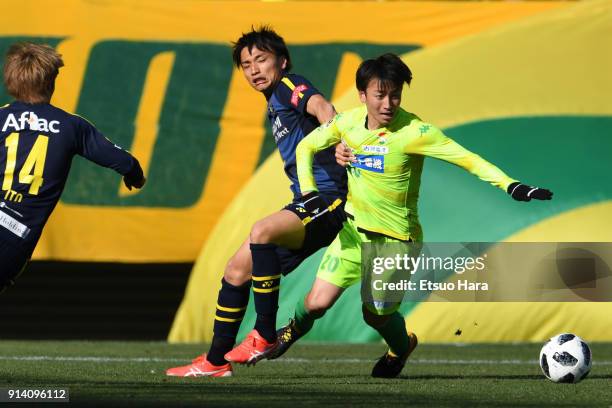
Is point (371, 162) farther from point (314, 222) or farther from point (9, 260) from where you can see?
point (9, 260)

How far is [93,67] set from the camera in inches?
462

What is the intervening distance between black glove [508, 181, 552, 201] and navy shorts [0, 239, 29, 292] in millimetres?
2268

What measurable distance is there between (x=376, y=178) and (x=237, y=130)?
5168 millimetres

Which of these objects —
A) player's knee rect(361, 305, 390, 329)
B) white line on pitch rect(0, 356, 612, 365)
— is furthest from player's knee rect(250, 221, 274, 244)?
white line on pitch rect(0, 356, 612, 365)

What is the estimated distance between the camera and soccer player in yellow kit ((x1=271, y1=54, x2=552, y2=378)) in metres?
6.63

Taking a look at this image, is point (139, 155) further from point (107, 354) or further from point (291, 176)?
point (291, 176)

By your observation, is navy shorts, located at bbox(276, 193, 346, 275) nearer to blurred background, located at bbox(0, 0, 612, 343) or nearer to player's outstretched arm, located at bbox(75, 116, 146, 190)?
player's outstretched arm, located at bbox(75, 116, 146, 190)

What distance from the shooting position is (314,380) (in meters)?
6.68

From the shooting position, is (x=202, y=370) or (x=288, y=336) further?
(x=288, y=336)

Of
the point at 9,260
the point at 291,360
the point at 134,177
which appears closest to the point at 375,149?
the point at 134,177

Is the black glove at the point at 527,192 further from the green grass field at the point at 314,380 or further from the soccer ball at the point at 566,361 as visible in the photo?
the soccer ball at the point at 566,361

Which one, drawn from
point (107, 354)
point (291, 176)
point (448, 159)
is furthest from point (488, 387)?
point (107, 354)

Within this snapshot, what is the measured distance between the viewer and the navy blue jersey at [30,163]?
231 inches

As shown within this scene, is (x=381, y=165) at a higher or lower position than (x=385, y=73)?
lower
